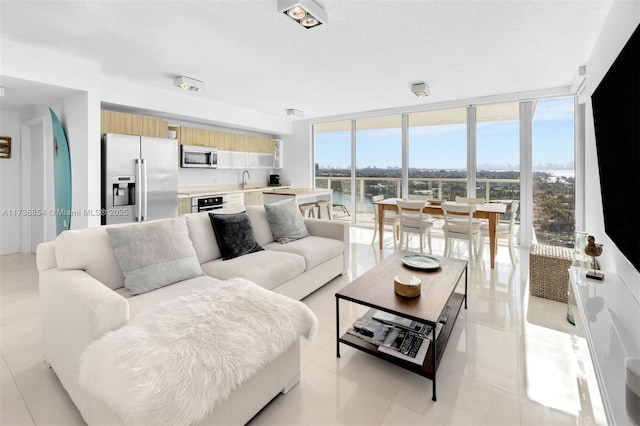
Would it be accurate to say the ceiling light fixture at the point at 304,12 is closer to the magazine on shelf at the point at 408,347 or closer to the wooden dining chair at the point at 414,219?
the magazine on shelf at the point at 408,347

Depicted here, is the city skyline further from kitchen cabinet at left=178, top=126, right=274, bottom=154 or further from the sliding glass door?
kitchen cabinet at left=178, top=126, right=274, bottom=154

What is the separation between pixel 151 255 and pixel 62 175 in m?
2.95

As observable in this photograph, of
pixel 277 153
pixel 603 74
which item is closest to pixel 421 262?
pixel 603 74

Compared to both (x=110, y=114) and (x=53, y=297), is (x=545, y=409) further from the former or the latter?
(x=110, y=114)

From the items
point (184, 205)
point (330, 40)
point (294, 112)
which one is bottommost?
point (184, 205)

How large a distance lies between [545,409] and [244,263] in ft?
7.12

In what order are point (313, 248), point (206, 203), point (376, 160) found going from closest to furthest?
point (313, 248) < point (206, 203) < point (376, 160)

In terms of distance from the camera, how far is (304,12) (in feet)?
7.88

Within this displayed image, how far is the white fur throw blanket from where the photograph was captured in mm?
1174

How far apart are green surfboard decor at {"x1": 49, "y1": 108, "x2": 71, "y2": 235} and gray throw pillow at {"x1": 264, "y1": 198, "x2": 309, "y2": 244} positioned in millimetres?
2569

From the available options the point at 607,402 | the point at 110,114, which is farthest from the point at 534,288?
the point at 110,114

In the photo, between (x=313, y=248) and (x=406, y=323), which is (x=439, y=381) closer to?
(x=406, y=323)

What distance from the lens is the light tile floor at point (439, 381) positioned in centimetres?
163

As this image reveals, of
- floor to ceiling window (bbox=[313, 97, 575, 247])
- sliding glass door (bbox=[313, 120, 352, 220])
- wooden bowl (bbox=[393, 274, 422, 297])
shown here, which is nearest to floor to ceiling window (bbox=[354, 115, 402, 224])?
floor to ceiling window (bbox=[313, 97, 575, 247])
